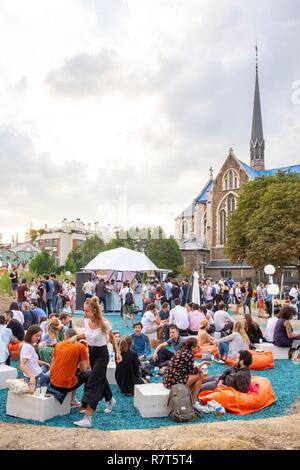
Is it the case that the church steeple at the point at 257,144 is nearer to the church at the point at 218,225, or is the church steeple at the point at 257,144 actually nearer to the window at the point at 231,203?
the church at the point at 218,225

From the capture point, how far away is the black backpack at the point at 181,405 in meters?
7.03

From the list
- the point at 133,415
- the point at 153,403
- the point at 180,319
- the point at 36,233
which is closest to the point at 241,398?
the point at 153,403

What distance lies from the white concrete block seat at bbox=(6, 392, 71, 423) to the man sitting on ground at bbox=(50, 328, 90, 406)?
24 centimetres

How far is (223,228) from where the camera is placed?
229 ft

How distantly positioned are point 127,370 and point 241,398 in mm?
2247

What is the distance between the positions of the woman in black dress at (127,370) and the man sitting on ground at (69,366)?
1695 millimetres

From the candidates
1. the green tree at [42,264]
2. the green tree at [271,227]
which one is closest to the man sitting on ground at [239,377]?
the green tree at [271,227]

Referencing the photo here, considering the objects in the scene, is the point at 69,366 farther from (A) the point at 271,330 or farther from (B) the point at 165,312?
(B) the point at 165,312

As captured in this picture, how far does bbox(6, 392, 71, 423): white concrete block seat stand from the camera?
6941mm

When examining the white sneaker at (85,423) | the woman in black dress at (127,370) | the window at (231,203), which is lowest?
the white sneaker at (85,423)

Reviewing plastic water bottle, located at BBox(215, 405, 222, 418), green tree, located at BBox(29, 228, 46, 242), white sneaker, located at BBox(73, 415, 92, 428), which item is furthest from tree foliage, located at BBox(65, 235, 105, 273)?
white sneaker, located at BBox(73, 415, 92, 428)
